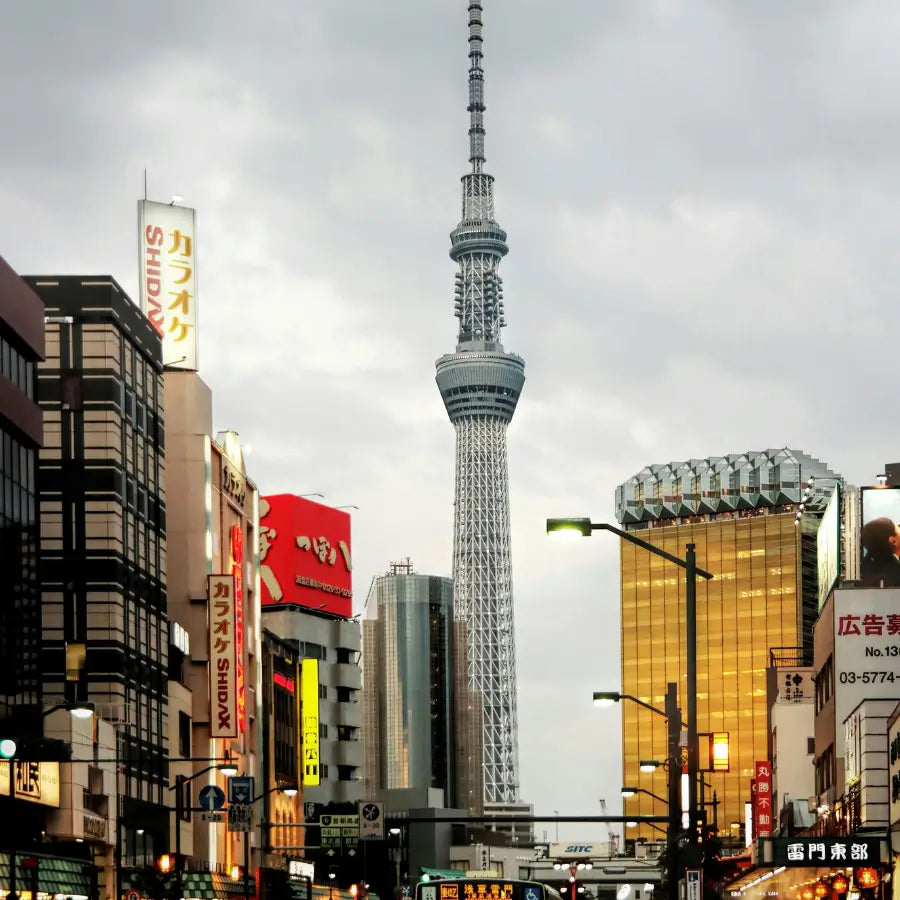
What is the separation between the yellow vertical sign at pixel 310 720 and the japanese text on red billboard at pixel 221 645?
1768 inches

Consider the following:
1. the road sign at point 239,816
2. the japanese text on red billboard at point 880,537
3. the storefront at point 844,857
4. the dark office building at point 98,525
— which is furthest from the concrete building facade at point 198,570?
the storefront at point 844,857

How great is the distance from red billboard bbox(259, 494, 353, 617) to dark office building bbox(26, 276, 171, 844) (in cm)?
7536

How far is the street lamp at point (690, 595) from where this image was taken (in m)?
31.1

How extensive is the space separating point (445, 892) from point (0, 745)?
12276mm

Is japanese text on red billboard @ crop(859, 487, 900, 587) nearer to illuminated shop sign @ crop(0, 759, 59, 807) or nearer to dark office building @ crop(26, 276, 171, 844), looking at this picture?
dark office building @ crop(26, 276, 171, 844)

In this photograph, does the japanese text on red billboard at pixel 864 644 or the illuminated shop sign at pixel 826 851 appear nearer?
the illuminated shop sign at pixel 826 851

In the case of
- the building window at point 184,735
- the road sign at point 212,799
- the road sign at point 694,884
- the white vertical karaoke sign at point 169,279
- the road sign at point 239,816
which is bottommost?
the road sign at point 239,816

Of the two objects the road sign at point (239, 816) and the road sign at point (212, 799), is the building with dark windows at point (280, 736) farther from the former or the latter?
the road sign at point (212, 799)

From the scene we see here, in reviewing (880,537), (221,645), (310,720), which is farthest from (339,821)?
(880,537)

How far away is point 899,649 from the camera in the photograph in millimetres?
94750

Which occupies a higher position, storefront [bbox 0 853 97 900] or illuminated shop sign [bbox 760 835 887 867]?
illuminated shop sign [bbox 760 835 887 867]

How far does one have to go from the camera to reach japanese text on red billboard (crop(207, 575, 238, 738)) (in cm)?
11694

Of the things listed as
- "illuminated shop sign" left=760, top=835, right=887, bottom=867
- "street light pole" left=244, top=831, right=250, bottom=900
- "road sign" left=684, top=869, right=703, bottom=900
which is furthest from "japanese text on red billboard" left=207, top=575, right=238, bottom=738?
"road sign" left=684, top=869, right=703, bottom=900

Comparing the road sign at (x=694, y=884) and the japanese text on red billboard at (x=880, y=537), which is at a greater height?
the japanese text on red billboard at (x=880, y=537)
